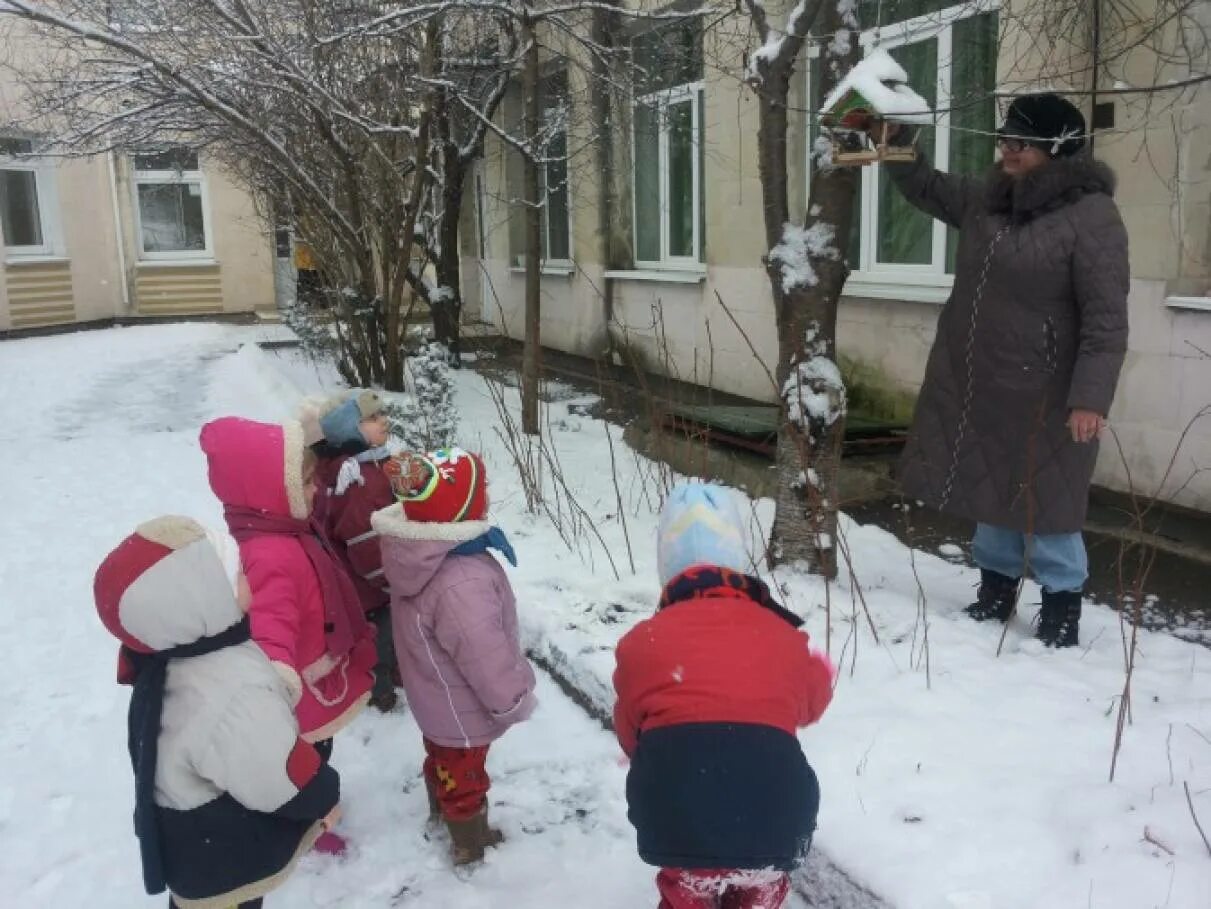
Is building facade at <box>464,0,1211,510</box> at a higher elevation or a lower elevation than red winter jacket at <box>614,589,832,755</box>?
higher

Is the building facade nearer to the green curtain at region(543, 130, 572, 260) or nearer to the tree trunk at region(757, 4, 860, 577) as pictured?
the green curtain at region(543, 130, 572, 260)

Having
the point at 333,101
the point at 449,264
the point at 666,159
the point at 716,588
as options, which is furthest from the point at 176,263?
the point at 716,588

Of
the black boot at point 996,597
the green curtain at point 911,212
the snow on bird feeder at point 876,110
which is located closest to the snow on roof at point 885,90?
the snow on bird feeder at point 876,110

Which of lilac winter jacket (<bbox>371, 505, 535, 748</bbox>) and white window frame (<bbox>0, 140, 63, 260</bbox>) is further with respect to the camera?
white window frame (<bbox>0, 140, 63, 260</bbox>)

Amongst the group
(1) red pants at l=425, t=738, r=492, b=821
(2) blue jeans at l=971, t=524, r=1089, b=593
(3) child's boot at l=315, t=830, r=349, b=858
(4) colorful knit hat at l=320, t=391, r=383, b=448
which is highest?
(4) colorful knit hat at l=320, t=391, r=383, b=448

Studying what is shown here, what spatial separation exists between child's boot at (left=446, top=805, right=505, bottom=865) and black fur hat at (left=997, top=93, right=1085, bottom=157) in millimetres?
2415

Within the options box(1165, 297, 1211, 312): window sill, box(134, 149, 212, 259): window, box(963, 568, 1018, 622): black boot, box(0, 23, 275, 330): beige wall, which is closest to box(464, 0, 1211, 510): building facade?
box(1165, 297, 1211, 312): window sill

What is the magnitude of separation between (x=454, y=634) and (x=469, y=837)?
0.55m

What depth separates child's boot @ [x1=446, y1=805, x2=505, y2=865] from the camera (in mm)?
2518

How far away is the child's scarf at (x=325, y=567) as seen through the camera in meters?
2.49

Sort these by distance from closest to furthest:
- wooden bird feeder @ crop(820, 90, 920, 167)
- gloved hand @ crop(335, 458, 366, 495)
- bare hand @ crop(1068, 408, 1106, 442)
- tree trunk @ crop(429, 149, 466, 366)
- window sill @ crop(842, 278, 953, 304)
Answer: bare hand @ crop(1068, 408, 1106, 442), gloved hand @ crop(335, 458, 366, 495), wooden bird feeder @ crop(820, 90, 920, 167), window sill @ crop(842, 278, 953, 304), tree trunk @ crop(429, 149, 466, 366)

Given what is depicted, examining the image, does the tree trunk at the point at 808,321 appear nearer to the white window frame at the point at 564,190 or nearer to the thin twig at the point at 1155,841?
the thin twig at the point at 1155,841

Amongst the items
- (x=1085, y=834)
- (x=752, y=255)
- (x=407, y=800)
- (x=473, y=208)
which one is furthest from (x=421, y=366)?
(x=473, y=208)

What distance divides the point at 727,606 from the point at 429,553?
821 mm
